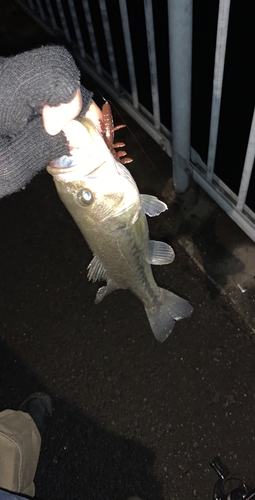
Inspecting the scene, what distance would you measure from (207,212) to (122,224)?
6.84 ft

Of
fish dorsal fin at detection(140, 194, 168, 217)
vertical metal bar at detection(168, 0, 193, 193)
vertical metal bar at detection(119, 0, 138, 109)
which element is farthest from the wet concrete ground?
fish dorsal fin at detection(140, 194, 168, 217)

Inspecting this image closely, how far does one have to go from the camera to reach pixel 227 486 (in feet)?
8.90

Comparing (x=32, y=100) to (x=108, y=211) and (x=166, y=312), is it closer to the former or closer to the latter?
(x=108, y=211)

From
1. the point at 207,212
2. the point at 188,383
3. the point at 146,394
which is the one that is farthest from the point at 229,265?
the point at 146,394

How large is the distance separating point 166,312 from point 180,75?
80.0 inches

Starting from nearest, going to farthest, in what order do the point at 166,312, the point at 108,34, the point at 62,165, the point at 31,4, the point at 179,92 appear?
the point at 62,165, the point at 179,92, the point at 166,312, the point at 108,34, the point at 31,4

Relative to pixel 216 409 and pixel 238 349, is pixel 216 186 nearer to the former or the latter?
pixel 238 349

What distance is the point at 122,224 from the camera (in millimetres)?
1828

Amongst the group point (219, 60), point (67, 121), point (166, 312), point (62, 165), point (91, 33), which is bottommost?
point (166, 312)

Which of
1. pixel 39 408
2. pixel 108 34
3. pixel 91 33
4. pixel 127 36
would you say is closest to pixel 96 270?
pixel 39 408

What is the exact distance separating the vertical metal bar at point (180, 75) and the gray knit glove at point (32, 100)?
115 cm

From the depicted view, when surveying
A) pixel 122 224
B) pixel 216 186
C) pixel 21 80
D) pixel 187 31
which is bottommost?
pixel 216 186

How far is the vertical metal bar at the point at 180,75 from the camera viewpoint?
2.17 meters

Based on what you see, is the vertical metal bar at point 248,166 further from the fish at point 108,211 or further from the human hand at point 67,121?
the human hand at point 67,121
